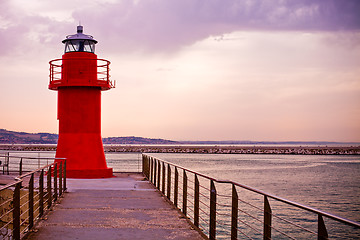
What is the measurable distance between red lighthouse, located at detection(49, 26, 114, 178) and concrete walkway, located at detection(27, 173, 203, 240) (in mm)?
3022

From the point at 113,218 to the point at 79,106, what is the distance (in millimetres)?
7052

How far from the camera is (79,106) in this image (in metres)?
13.3

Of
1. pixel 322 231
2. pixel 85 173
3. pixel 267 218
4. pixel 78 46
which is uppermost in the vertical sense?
pixel 78 46

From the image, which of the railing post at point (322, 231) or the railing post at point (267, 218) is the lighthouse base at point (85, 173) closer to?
the railing post at point (267, 218)

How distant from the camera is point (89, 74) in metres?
13.2

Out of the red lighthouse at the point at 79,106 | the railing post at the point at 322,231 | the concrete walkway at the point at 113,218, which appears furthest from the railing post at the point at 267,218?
the red lighthouse at the point at 79,106

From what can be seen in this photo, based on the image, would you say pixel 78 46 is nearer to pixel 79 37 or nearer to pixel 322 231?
pixel 79 37

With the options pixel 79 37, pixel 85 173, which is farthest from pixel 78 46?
pixel 85 173

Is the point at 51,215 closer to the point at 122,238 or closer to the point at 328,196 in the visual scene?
the point at 122,238

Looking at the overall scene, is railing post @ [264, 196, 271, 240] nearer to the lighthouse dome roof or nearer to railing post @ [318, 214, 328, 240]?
railing post @ [318, 214, 328, 240]

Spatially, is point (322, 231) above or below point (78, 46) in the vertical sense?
below

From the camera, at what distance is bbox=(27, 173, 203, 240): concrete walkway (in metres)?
5.77

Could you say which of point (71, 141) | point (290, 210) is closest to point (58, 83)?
point (71, 141)

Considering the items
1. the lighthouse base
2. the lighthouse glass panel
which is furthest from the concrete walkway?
the lighthouse glass panel
